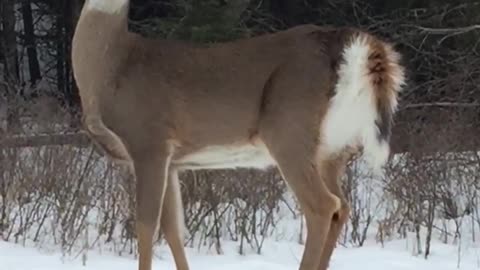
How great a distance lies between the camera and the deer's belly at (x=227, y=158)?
7.00m

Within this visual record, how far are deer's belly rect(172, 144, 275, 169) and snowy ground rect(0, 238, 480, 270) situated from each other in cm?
73

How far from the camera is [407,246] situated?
8.22m

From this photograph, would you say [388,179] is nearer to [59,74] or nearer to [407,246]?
[407,246]


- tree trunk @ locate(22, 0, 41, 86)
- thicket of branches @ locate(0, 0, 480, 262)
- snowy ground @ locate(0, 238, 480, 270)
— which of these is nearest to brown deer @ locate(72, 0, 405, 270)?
snowy ground @ locate(0, 238, 480, 270)

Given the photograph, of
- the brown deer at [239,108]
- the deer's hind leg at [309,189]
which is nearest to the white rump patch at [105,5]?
the brown deer at [239,108]

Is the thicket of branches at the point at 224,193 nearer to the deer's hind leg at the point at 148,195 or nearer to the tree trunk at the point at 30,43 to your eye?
the deer's hind leg at the point at 148,195

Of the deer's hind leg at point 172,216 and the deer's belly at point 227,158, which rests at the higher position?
the deer's belly at point 227,158

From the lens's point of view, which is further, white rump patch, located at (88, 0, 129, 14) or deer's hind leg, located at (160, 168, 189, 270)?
white rump patch, located at (88, 0, 129, 14)

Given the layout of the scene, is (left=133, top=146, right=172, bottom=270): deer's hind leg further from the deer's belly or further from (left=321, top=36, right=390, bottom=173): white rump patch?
(left=321, top=36, right=390, bottom=173): white rump patch

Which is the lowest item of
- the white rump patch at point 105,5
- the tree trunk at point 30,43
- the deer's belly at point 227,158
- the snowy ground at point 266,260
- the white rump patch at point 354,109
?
the snowy ground at point 266,260

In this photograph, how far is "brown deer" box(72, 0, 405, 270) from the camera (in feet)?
22.1

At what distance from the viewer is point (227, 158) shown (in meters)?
7.07

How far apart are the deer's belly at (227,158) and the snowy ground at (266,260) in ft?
2.39

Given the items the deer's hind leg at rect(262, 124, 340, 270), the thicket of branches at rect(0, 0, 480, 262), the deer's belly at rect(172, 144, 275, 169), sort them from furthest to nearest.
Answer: the thicket of branches at rect(0, 0, 480, 262) → the deer's belly at rect(172, 144, 275, 169) → the deer's hind leg at rect(262, 124, 340, 270)
